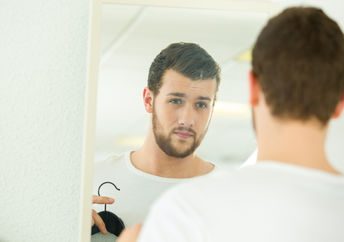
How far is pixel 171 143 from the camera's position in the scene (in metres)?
1.35

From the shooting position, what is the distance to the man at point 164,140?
1.33 m

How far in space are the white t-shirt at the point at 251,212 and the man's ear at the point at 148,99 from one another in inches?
23.8

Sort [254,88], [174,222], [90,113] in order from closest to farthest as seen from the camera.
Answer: [174,222]
[254,88]
[90,113]

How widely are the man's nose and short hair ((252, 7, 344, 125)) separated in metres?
0.52

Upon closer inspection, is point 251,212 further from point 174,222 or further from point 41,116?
point 41,116

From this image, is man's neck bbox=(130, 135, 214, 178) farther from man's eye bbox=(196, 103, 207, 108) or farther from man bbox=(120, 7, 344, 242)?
man bbox=(120, 7, 344, 242)

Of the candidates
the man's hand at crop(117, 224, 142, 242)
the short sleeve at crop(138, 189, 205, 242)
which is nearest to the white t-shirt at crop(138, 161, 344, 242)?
the short sleeve at crop(138, 189, 205, 242)

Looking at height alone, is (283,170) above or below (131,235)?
above

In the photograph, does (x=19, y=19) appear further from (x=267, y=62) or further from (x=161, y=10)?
(x=267, y=62)

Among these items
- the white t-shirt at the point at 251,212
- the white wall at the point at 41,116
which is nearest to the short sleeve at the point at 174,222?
the white t-shirt at the point at 251,212

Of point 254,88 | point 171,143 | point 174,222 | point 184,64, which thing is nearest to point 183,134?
point 171,143

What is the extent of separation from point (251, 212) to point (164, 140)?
62 cm

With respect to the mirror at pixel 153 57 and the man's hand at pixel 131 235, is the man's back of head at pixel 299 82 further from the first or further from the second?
the mirror at pixel 153 57

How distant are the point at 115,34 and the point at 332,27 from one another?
68cm
